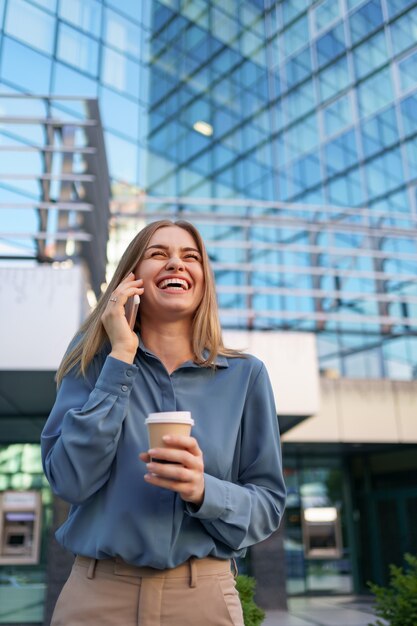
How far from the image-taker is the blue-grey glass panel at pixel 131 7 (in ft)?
68.3

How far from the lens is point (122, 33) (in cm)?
2102

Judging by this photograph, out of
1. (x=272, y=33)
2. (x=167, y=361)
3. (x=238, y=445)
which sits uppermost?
(x=272, y=33)

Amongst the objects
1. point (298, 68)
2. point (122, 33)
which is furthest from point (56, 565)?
point (298, 68)

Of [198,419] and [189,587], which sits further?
[198,419]

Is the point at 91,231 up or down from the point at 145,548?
up

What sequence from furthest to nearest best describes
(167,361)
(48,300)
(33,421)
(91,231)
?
(33,421) → (91,231) → (48,300) → (167,361)

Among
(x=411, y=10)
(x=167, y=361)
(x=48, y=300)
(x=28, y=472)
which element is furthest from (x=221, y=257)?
(x=167, y=361)

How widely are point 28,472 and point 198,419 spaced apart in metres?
9.50

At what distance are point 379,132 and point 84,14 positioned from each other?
1211cm

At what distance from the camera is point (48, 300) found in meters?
5.41

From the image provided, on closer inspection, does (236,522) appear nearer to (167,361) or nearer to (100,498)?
(100,498)

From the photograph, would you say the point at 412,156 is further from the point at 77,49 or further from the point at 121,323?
the point at 121,323

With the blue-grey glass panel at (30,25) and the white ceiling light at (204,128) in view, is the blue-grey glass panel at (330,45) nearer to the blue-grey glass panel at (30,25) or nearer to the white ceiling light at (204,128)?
the white ceiling light at (204,128)

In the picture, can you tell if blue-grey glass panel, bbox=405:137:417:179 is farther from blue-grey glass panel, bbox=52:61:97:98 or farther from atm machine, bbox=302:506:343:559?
atm machine, bbox=302:506:343:559
